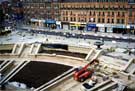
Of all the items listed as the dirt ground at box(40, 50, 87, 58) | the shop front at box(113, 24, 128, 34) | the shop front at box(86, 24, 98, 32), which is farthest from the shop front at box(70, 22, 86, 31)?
the dirt ground at box(40, 50, 87, 58)

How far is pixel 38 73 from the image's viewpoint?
76.3 meters

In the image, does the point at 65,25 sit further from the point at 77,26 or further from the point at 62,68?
the point at 62,68

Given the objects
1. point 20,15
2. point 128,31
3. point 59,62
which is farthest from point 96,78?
point 20,15

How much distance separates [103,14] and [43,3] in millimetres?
34380

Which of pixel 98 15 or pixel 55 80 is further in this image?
pixel 98 15

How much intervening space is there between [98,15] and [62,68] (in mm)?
52724

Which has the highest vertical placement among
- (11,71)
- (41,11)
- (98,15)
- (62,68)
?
(98,15)

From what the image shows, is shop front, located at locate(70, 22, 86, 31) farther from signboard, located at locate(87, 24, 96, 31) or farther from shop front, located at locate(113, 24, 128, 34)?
shop front, located at locate(113, 24, 128, 34)

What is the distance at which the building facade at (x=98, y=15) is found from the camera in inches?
4596

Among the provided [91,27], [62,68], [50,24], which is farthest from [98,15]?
[62,68]

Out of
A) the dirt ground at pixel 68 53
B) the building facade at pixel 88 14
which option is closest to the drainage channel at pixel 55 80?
the dirt ground at pixel 68 53

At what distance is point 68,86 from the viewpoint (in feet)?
218

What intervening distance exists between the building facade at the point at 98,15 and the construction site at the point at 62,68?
34.6 meters

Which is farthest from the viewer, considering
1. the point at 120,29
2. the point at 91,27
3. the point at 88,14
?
the point at 88,14
